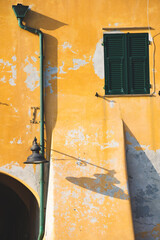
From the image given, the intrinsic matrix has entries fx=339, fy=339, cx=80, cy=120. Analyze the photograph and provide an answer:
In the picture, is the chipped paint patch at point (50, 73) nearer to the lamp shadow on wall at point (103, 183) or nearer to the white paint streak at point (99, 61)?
the white paint streak at point (99, 61)

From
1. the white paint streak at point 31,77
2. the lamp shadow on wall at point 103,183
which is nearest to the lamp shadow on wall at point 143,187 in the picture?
the lamp shadow on wall at point 103,183

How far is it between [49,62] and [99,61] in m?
1.10

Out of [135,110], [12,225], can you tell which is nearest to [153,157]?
[135,110]

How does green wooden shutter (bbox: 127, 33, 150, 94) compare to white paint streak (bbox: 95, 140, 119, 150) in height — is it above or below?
above

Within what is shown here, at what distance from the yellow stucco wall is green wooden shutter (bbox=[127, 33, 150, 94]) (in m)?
0.15

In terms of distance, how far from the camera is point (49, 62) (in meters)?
7.45

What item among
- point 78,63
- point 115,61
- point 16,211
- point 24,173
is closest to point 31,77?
point 78,63

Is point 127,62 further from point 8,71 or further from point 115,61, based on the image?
point 8,71

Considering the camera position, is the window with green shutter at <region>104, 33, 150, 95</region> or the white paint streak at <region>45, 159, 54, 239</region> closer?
the white paint streak at <region>45, 159, 54, 239</region>

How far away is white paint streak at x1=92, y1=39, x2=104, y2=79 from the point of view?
7.47 meters

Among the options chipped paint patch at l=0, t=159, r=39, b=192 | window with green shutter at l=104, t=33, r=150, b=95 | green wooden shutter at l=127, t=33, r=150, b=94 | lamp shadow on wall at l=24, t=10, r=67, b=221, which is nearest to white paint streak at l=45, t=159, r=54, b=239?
chipped paint patch at l=0, t=159, r=39, b=192

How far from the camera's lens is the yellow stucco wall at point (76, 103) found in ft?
22.7

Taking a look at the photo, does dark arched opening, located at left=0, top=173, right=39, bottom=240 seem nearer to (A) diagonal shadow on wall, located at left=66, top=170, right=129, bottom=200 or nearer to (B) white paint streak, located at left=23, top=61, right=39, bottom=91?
(A) diagonal shadow on wall, located at left=66, top=170, right=129, bottom=200

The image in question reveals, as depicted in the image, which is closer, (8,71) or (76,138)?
(76,138)
